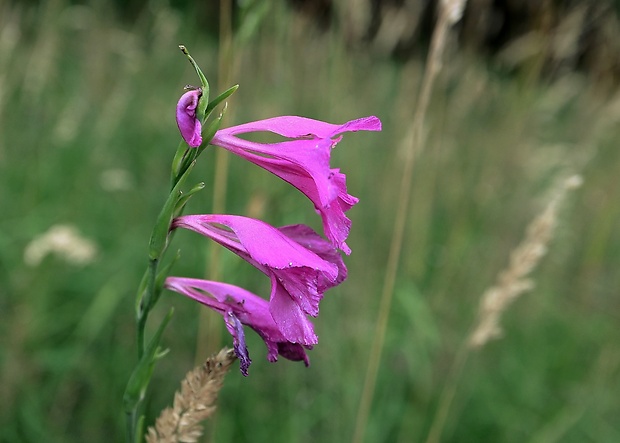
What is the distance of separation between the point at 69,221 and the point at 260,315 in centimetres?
213

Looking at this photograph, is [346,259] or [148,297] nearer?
[148,297]

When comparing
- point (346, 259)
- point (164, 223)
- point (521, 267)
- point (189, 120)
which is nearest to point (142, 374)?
point (164, 223)

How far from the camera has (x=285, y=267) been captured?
2.64 feet

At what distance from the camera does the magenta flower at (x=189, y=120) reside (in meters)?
0.79

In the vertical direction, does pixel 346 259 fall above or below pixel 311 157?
below

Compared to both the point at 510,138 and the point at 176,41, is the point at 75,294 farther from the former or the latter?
the point at 176,41

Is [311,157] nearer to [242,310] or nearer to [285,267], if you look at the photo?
[285,267]

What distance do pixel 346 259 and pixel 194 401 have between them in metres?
2.25

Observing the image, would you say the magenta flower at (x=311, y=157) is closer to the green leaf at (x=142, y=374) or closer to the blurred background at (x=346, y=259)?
the green leaf at (x=142, y=374)

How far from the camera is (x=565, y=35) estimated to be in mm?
3021

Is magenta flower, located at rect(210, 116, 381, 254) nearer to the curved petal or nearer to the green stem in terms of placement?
the curved petal

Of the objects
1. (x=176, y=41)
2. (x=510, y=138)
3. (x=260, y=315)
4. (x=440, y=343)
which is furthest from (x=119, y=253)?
(x=176, y=41)

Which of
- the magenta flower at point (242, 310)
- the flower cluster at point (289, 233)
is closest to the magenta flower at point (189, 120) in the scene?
the flower cluster at point (289, 233)

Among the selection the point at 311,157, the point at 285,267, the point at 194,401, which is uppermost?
the point at 311,157
